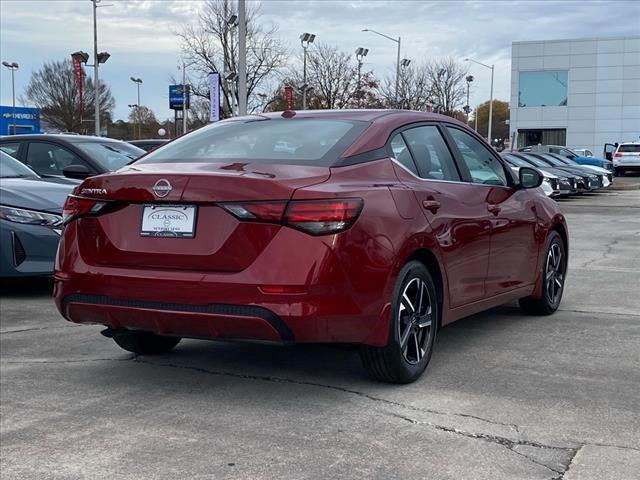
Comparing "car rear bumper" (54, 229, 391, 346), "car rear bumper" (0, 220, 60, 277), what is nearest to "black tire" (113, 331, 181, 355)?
"car rear bumper" (54, 229, 391, 346)

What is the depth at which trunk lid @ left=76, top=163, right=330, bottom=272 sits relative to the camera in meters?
4.04

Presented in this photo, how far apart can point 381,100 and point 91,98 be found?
1433 inches

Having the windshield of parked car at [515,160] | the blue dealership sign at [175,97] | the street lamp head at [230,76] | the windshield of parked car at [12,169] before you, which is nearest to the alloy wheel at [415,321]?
the windshield of parked car at [12,169]

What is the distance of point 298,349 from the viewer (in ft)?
18.0

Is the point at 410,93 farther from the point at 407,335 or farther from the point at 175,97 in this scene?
the point at 407,335

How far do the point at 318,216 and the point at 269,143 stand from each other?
879mm

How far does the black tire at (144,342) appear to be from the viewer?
5270 millimetres

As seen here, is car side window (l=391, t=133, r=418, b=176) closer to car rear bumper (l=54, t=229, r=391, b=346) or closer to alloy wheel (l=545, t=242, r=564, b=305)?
car rear bumper (l=54, t=229, r=391, b=346)

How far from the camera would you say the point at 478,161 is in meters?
5.80

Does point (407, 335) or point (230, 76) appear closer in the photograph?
point (407, 335)

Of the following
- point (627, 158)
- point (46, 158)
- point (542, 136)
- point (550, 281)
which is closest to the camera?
point (550, 281)

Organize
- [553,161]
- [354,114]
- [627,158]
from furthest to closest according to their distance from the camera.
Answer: [627,158] < [553,161] < [354,114]

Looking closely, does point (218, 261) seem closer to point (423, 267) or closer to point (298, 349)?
point (423, 267)

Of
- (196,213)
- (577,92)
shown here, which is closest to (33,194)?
(196,213)
